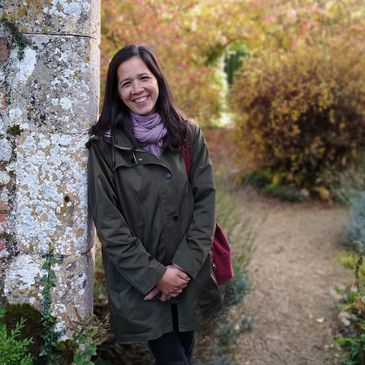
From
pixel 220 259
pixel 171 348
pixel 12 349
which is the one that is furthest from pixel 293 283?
pixel 12 349

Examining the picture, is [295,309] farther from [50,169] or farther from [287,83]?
[287,83]

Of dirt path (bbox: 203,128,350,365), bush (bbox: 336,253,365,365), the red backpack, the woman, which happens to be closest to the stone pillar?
the woman

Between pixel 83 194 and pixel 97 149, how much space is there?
0.22m

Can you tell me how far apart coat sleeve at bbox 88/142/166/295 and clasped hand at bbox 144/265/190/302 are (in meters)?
0.03

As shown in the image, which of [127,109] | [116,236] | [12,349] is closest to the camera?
[12,349]

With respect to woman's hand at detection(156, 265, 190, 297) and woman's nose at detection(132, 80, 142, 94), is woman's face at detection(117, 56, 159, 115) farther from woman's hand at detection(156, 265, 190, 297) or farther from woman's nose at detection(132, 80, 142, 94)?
woman's hand at detection(156, 265, 190, 297)

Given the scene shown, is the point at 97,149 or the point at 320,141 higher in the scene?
the point at 97,149

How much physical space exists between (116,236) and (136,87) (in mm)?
617

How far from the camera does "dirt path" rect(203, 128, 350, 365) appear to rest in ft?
12.3

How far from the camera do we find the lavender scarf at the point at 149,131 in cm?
229

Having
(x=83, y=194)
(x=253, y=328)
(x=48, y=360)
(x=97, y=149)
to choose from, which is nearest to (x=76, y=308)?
(x=48, y=360)

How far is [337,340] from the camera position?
3643mm

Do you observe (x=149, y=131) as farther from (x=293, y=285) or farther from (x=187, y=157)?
(x=293, y=285)

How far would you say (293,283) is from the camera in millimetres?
4941
